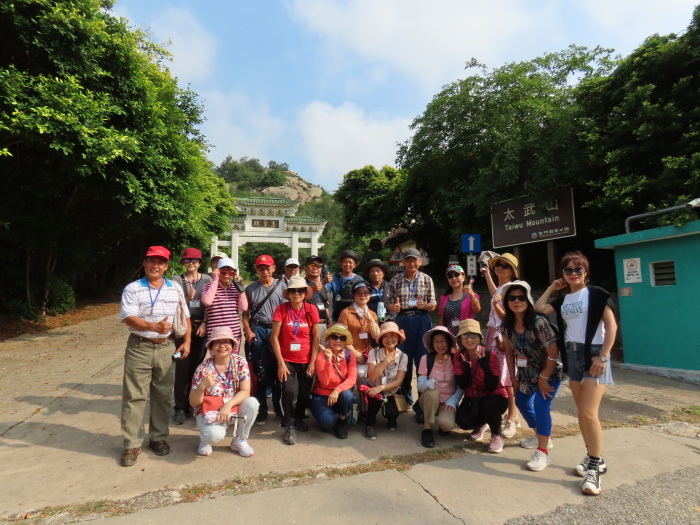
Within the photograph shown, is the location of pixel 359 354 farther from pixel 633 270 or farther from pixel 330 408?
pixel 633 270

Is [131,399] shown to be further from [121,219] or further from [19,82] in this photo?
[121,219]

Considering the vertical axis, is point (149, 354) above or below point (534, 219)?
below

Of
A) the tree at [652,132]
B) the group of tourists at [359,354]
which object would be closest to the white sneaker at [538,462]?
the group of tourists at [359,354]

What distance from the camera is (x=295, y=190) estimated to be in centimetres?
7694

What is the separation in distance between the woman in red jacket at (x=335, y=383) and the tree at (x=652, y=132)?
20.3ft

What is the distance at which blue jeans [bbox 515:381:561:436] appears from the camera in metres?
A: 3.10

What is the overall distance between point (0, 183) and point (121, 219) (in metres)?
3.86

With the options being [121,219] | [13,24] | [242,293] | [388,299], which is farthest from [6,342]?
[388,299]

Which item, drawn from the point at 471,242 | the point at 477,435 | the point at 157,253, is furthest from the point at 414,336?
the point at 471,242

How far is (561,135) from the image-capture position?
963 cm

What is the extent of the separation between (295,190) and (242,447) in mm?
75742

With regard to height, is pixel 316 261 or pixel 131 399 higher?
pixel 316 261

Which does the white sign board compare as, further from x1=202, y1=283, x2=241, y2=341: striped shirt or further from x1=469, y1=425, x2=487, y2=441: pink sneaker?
x1=202, y1=283, x2=241, y2=341: striped shirt

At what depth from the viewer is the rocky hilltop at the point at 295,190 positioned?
70.2 metres
